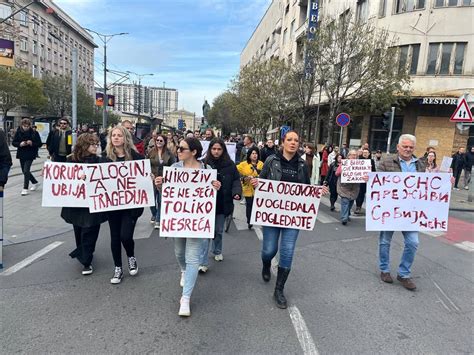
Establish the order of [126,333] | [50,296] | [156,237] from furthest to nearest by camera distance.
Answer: [156,237] → [50,296] → [126,333]

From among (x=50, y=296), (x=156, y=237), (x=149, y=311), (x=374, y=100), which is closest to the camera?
(x=149, y=311)

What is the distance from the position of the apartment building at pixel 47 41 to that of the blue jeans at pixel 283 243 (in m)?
49.6

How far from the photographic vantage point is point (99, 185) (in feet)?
13.3

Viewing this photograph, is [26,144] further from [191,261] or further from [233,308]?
[233,308]

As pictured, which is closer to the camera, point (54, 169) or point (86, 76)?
point (54, 169)

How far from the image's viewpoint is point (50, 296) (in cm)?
365

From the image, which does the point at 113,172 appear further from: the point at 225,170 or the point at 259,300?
the point at 259,300

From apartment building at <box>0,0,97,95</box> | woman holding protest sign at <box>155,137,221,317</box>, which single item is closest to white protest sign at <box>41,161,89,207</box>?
woman holding protest sign at <box>155,137,221,317</box>

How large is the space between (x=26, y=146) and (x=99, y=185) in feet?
18.7

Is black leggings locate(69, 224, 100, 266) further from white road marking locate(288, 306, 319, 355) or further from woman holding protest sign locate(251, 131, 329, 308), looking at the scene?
white road marking locate(288, 306, 319, 355)

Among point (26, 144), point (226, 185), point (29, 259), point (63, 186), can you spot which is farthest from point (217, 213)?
point (26, 144)

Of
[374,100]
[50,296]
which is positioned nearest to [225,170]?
[50,296]

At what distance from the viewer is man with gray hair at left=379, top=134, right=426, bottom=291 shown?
→ 421 cm

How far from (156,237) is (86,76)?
90280 mm
